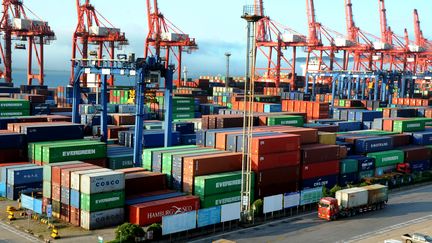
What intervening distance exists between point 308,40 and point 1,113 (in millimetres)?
76005

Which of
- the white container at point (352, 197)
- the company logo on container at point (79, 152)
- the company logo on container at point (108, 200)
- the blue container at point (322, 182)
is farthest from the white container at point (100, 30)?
the white container at point (352, 197)

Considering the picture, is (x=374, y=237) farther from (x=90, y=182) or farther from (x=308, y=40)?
(x=308, y=40)

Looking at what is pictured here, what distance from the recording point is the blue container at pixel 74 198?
3438 centimetres

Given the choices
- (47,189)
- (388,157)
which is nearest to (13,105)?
(47,189)

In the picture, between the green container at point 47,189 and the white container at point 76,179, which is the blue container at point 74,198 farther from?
the green container at point 47,189

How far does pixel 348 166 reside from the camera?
1966 inches

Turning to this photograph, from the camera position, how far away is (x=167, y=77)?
A: 156 feet

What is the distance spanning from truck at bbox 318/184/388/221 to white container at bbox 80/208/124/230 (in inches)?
614

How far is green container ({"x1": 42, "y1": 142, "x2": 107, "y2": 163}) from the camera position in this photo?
137 feet

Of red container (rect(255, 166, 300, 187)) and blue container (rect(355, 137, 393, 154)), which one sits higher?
blue container (rect(355, 137, 393, 154))

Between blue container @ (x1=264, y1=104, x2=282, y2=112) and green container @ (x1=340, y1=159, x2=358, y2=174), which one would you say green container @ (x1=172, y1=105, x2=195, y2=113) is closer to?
blue container @ (x1=264, y1=104, x2=282, y2=112)

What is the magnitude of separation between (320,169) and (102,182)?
69.1 feet

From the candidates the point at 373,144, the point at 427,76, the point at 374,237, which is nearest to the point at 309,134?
the point at 373,144

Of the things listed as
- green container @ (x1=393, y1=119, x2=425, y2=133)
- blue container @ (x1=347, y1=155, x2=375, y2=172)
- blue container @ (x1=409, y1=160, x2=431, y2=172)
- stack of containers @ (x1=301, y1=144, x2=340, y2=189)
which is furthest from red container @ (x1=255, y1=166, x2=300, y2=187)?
green container @ (x1=393, y1=119, x2=425, y2=133)
